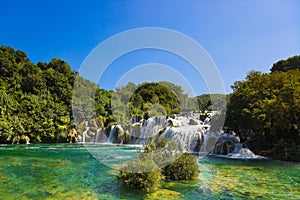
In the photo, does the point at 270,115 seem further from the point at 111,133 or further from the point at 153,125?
the point at 111,133

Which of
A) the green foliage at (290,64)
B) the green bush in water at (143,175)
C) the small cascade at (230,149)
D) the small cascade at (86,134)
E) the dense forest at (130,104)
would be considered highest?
the green foliage at (290,64)

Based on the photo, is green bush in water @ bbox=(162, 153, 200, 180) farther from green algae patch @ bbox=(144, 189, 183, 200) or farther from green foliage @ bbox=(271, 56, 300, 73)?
green foliage @ bbox=(271, 56, 300, 73)

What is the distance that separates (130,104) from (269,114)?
17.4 metres

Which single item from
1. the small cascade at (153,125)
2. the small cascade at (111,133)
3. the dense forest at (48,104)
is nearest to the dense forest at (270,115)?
the dense forest at (48,104)

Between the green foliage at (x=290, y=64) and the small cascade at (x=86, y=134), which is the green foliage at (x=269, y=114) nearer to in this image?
the small cascade at (x=86, y=134)

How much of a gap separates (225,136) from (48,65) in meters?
33.0

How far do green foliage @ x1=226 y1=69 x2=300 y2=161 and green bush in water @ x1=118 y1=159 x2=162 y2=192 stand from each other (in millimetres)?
9410

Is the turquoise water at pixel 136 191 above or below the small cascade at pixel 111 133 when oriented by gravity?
below

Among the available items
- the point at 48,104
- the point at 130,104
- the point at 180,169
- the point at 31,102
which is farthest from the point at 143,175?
the point at 48,104

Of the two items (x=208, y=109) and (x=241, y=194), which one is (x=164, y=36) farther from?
(x=208, y=109)

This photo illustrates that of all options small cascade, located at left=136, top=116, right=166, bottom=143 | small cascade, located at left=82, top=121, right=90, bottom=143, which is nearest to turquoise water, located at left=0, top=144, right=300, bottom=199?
small cascade, located at left=136, top=116, right=166, bottom=143

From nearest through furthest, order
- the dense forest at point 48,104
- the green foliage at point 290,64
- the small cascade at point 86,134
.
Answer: the dense forest at point 48,104, the small cascade at point 86,134, the green foliage at point 290,64

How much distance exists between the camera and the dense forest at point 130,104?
1393 cm

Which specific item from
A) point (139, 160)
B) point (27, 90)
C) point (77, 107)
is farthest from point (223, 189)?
point (27, 90)
